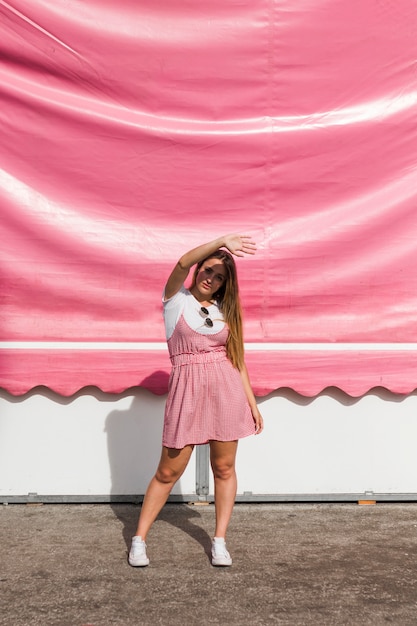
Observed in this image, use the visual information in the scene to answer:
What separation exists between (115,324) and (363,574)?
1.94 metres

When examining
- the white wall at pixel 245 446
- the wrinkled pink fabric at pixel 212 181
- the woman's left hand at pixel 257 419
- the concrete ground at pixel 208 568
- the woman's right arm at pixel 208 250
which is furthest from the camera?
the white wall at pixel 245 446

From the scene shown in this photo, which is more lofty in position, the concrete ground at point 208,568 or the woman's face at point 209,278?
the woman's face at point 209,278

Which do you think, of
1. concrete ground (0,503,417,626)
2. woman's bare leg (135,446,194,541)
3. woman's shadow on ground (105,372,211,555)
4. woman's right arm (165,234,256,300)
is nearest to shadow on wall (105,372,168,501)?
woman's shadow on ground (105,372,211,555)

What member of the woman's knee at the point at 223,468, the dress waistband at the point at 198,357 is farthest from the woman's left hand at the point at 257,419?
the dress waistband at the point at 198,357

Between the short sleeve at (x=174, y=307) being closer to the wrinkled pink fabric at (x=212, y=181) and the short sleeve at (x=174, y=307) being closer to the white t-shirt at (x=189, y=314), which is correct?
the white t-shirt at (x=189, y=314)

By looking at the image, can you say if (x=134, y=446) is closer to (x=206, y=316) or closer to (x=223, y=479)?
(x=223, y=479)

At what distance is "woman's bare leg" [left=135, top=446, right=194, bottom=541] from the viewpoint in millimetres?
3410

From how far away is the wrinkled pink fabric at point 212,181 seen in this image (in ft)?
13.9

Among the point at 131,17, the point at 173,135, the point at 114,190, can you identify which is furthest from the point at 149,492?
the point at 131,17

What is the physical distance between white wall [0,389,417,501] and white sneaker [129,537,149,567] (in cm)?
100

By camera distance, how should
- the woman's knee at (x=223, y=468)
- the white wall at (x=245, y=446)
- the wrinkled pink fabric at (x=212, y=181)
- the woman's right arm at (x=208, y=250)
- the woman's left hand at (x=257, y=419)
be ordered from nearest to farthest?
1. the woman's right arm at (x=208, y=250)
2. the woman's knee at (x=223, y=468)
3. the woman's left hand at (x=257, y=419)
4. the wrinkled pink fabric at (x=212, y=181)
5. the white wall at (x=245, y=446)

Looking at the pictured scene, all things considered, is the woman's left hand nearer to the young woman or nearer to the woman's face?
the young woman

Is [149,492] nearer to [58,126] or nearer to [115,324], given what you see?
[115,324]

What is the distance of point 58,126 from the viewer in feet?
14.0
